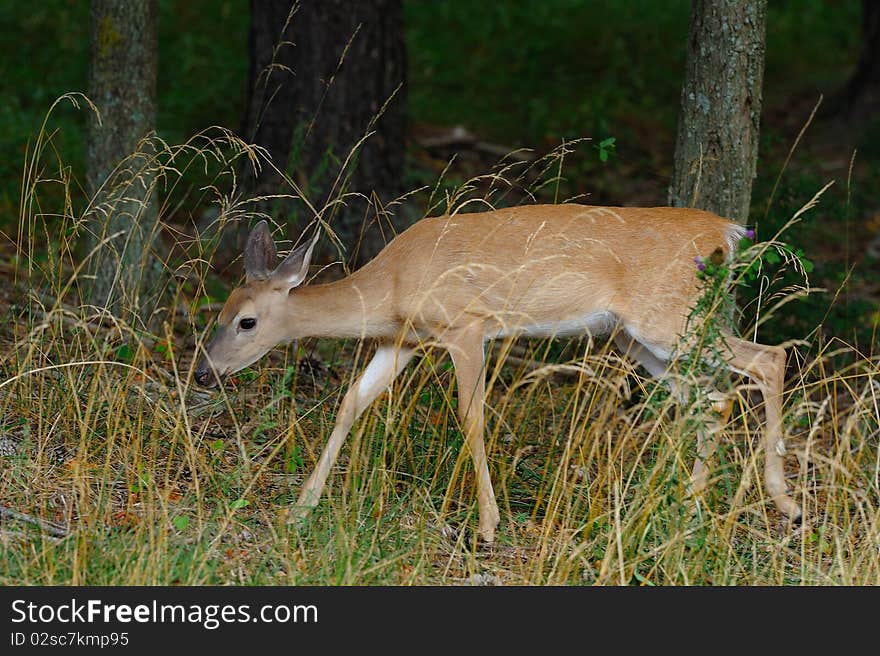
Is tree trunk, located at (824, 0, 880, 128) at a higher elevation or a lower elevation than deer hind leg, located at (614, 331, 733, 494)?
higher

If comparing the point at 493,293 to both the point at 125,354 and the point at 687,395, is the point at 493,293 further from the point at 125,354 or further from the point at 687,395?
the point at 125,354

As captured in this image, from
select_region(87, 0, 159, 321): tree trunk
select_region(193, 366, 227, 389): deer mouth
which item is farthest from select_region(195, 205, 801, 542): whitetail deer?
select_region(87, 0, 159, 321): tree trunk

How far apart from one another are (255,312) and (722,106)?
7.50 ft

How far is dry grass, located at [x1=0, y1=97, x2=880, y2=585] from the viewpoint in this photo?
14.0 feet

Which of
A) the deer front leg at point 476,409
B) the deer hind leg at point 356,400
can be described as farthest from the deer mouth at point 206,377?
the deer front leg at point 476,409

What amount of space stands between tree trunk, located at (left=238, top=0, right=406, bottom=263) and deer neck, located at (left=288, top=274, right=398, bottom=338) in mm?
2492

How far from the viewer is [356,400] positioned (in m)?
5.23

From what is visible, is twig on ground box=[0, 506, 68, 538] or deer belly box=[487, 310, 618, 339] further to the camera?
deer belly box=[487, 310, 618, 339]

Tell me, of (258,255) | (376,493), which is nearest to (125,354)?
(258,255)

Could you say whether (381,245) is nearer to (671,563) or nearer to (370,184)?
(370,184)

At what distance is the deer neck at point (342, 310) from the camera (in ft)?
17.2

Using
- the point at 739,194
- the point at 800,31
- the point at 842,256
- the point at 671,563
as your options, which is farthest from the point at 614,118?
the point at 671,563

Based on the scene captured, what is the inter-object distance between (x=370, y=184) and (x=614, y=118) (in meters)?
4.13

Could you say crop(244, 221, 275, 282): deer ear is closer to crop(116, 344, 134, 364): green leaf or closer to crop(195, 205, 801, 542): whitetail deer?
crop(195, 205, 801, 542): whitetail deer
